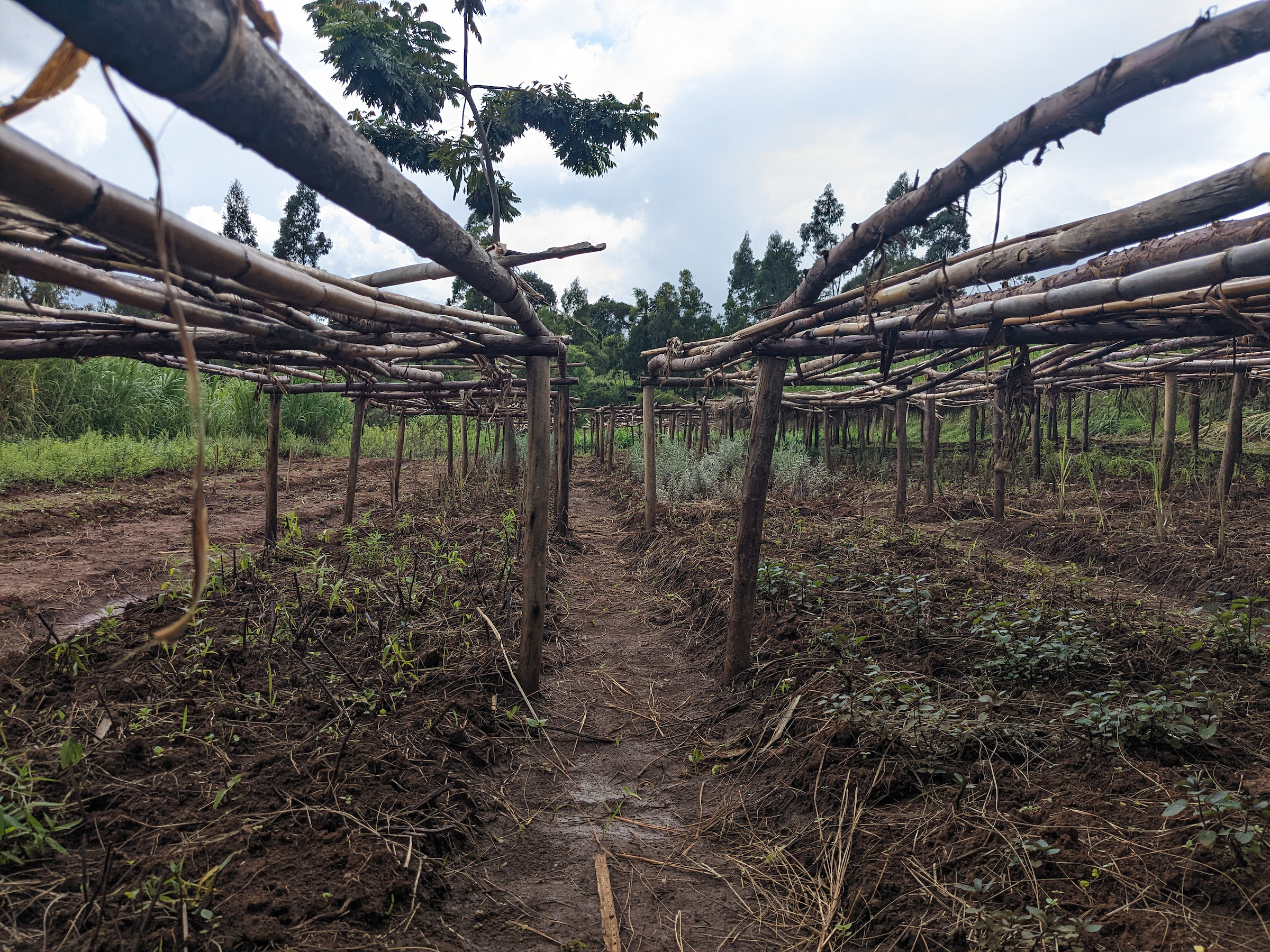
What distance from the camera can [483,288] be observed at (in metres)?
2.83

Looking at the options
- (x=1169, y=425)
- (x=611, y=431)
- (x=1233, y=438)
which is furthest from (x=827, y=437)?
(x=1233, y=438)

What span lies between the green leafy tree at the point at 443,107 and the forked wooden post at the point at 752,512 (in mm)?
8989

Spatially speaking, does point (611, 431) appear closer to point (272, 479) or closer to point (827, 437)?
point (827, 437)

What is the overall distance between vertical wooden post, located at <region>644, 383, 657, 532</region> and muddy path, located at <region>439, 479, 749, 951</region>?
374cm

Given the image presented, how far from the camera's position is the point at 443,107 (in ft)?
42.4

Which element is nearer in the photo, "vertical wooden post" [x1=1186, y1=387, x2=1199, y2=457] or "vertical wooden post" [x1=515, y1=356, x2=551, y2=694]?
"vertical wooden post" [x1=515, y1=356, x2=551, y2=694]

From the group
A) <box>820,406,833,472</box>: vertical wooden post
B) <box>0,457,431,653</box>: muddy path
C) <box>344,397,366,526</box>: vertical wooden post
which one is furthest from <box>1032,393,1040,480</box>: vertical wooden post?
<box>0,457,431,653</box>: muddy path

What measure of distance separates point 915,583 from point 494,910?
3.86m

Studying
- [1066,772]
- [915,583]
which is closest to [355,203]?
[1066,772]

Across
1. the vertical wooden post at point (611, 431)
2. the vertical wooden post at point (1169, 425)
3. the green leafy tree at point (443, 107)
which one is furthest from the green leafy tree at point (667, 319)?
the vertical wooden post at point (1169, 425)

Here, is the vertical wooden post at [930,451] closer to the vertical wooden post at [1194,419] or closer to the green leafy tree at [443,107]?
the vertical wooden post at [1194,419]

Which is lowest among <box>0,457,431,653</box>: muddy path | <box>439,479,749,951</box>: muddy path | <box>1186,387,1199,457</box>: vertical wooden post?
<box>439,479,749,951</box>: muddy path

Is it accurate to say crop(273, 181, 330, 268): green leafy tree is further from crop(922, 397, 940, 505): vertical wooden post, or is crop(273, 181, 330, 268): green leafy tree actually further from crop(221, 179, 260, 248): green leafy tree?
crop(922, 397, 940, 505): vertical wooden post

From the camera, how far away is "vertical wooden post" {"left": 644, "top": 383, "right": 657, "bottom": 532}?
8.93 meters
